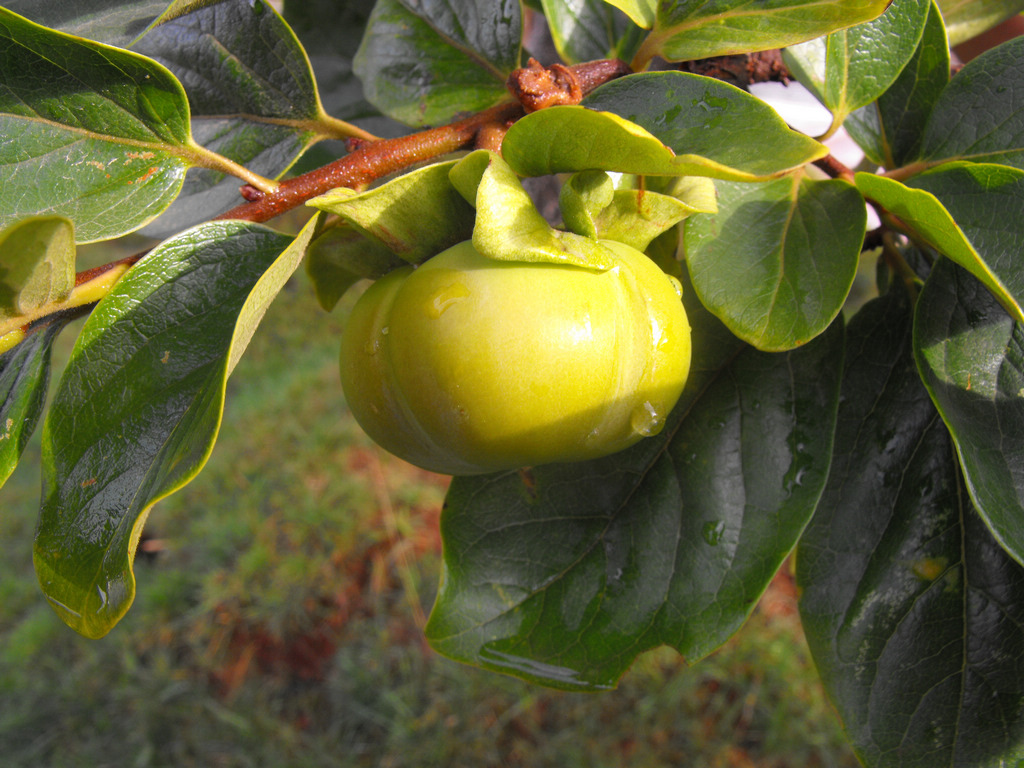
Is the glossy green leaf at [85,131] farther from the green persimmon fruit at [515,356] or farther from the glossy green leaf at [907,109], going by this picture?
the glossy green leaf at [907,109]

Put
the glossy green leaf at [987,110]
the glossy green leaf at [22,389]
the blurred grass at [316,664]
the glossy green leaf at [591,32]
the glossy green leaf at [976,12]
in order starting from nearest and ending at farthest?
the glossy green leaf at [22,389] → the glossy green leaf at [987,110] → the glossy green leaf at [591,32] → the glossy green leaf at [976,12] → the blurred grass at [316,664]

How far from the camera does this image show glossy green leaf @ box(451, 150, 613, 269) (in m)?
0.46

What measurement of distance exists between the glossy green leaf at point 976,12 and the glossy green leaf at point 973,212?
0.44m

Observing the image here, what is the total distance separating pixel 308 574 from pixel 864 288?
8.92ft

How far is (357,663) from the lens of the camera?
2.69 metres

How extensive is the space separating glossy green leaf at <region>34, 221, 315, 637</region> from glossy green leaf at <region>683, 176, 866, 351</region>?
30 centimetres

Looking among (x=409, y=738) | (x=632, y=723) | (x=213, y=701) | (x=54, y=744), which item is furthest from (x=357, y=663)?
(x=54, y=744)

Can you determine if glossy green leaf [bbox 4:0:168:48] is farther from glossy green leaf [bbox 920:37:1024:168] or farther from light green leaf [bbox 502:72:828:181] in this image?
glossy green leaf [bbox 920:37:1024:168]

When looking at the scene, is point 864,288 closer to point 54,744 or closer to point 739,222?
point 739,222

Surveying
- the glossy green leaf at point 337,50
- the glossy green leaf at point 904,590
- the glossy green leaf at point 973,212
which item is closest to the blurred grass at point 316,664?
the glossy green leaf at point 904,590

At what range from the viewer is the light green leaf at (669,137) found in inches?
16.2

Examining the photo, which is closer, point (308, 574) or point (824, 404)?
point (824, 404)

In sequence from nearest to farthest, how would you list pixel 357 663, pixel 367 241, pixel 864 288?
pixel 367 241 < pixel 357 663 < pixel 864 288

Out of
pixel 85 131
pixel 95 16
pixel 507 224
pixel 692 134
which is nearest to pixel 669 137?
pixel 692 134
